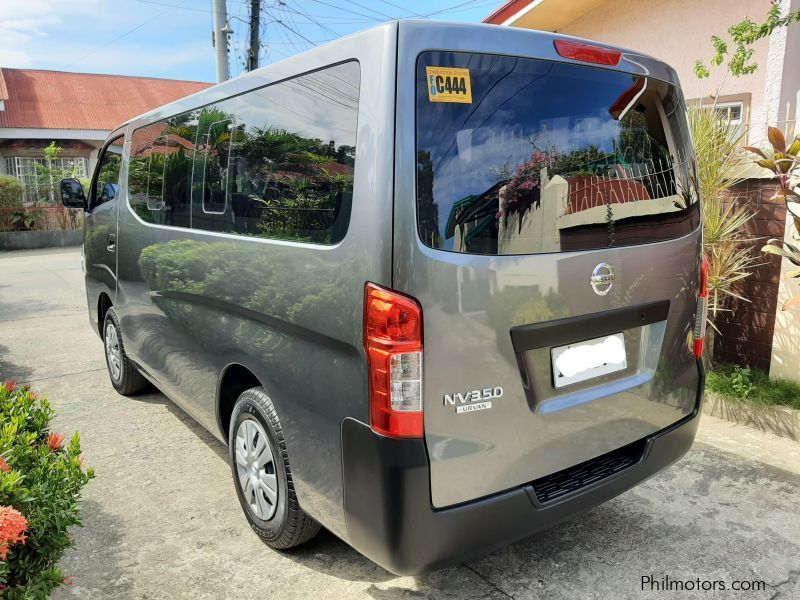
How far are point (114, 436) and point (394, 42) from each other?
325 centimetres

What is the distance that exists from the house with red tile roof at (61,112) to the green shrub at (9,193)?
7.44 m

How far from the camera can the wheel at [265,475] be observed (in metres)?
2.54

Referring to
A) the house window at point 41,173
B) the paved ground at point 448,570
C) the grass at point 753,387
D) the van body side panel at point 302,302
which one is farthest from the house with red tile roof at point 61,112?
the grass at point 753,387

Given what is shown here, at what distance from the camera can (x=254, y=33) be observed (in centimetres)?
1585

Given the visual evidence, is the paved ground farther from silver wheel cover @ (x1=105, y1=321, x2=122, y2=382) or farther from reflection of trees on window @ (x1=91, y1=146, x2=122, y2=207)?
reflection of trees on window @ (x1=91, y1=146, x2=122, y2=207)

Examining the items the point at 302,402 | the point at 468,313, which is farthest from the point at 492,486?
the point at 302,402

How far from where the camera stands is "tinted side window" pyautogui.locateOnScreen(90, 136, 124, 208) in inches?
176

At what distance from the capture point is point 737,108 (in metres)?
7.24

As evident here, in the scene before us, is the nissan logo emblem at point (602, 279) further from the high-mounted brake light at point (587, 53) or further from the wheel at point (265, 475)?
the wheel at point (265, 475)

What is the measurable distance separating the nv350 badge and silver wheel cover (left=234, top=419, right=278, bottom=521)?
997mm

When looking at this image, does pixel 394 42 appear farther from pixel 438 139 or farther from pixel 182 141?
pixel 182 141

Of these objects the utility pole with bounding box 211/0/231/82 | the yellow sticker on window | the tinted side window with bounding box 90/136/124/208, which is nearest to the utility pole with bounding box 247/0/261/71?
the utility pole with bounding box 211/0/231/82

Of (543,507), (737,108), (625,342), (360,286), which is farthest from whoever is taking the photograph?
(737,108)

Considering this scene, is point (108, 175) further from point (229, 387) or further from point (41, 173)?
point (41, 173)
